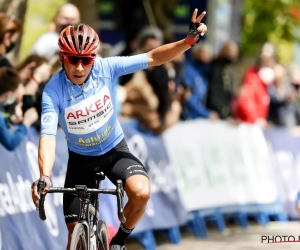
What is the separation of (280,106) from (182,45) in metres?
8.93

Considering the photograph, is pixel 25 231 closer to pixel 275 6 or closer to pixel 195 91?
pixel 195 91

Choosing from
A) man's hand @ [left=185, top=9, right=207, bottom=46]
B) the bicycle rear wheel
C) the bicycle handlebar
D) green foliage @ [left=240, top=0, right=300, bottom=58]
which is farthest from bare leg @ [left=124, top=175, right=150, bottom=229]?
green foliage @ [left=240, top=0, right=300, bottom=58]

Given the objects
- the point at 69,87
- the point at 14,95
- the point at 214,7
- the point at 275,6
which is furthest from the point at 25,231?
the point at 275,6

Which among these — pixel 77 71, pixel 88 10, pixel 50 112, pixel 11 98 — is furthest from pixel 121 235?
pixel 88 10

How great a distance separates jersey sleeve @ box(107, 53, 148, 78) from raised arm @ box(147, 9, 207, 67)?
69mm

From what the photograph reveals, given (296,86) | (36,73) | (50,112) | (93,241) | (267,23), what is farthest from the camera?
(267,23)

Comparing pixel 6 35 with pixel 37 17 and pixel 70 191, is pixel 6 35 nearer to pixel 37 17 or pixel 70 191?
pixel 70 191

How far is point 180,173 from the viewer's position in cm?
1355

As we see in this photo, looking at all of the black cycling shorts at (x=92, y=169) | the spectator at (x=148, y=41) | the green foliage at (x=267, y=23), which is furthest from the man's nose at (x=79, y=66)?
the green foliage at (x=267, y=23)

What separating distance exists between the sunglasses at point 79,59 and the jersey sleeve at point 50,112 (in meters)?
0.34

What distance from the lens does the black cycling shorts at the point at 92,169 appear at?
324 inches

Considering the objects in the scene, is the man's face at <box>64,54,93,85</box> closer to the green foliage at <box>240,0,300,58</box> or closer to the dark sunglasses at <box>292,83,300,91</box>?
the dark sunglasses at <box>292,83,300,91</box>

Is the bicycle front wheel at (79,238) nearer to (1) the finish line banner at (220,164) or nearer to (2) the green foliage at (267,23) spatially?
(1) the finish line banner at (220,164)

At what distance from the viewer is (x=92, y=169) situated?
27.3 ft
